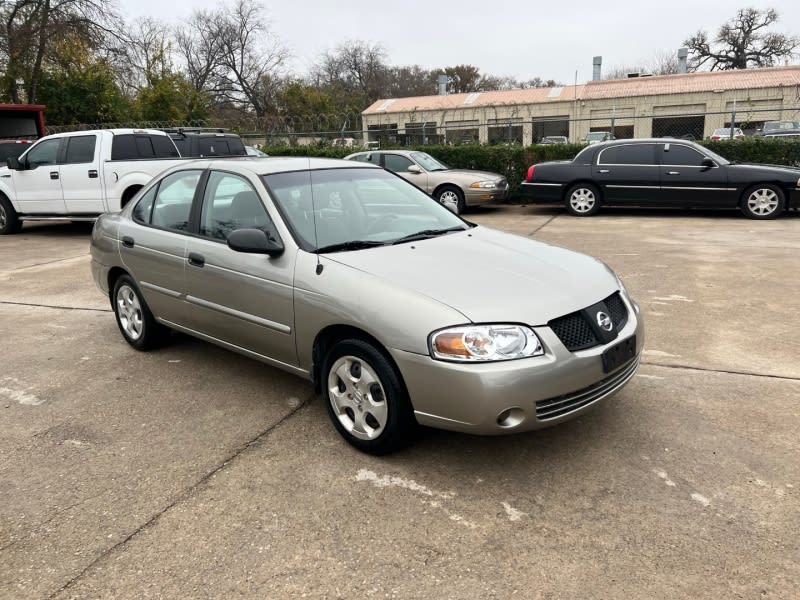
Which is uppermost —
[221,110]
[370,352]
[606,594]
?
[221,110]

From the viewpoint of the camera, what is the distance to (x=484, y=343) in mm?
2820

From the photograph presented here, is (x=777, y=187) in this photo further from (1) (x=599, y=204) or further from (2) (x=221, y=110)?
(2) (x=221, y=110)

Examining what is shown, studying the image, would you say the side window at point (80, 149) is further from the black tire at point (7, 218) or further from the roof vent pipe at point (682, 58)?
the roof vent pipe at point (682, 58)

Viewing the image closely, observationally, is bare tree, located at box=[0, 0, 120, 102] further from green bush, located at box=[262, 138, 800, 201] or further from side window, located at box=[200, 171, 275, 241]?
side window, located at box=[200, 171, 275, 241]

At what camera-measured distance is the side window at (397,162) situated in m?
13.6

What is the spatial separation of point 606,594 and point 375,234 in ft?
7.68

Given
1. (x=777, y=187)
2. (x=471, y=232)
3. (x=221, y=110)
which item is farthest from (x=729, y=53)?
(x=471, y=232)

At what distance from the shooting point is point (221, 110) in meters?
50.6

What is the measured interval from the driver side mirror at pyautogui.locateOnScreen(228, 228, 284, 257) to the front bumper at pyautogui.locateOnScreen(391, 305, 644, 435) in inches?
41.6

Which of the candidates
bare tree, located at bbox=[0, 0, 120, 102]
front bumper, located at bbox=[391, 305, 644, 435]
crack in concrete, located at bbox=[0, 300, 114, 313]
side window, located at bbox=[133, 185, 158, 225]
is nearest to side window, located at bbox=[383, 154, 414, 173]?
crack in concrete, located at bbox=[0, 300, 114, 313]

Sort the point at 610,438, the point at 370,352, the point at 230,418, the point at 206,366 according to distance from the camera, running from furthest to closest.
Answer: the point at 206,366 → the point at 230,418 → the point at 610,438 → the point at 370,352

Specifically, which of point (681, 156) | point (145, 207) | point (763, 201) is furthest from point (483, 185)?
point (145, 207)

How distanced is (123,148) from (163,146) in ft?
2.11

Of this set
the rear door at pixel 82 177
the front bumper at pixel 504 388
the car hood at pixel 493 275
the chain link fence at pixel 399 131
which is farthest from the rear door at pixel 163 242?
the chain link fence at pixel 399 131
